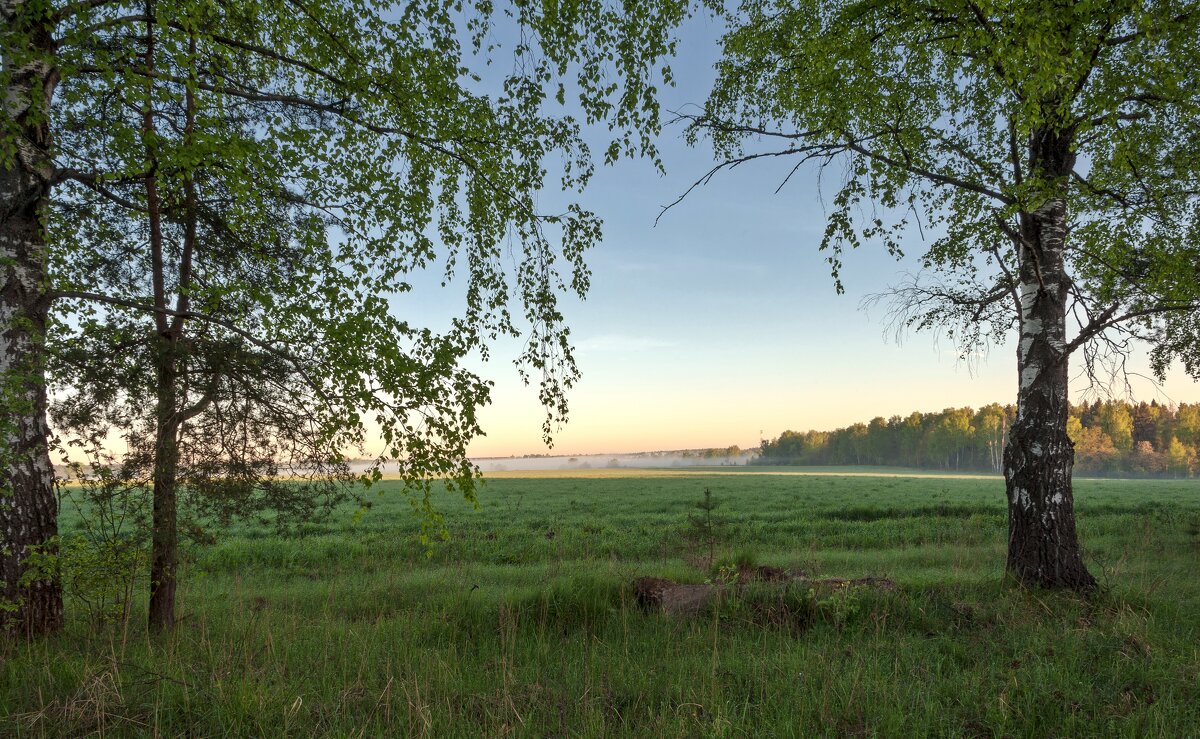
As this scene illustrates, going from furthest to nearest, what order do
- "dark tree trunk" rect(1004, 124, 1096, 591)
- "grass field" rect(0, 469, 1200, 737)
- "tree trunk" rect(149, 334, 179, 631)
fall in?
"dark tree trunk" rect(1004, 124, 1096, 591)
"tree trunk" rect(149, 334, 179, 631)
"grass field" rect(0, 469, 1200, 737)

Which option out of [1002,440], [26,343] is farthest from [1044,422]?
[1002,440]

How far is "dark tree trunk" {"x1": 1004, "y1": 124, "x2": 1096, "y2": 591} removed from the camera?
771cm

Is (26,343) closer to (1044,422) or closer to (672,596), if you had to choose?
(672,596)

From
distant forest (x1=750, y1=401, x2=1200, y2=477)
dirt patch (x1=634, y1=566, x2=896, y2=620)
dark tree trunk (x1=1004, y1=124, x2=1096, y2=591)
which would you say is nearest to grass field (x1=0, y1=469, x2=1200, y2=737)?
dirt patch (x1=634, y1=566, x2=896, y2=620)

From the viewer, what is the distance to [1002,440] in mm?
100750

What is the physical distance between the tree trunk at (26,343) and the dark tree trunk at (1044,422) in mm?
11516

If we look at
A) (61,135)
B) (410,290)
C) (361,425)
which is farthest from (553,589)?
(61,135)

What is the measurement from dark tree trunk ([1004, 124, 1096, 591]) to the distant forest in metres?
87.1

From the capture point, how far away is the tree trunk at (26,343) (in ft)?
18.4

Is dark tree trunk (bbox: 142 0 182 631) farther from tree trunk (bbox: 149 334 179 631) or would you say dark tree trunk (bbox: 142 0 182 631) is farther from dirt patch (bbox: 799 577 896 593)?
dirt patch (bbox: 799 577 896 593)

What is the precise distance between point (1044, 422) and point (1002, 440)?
11435cm

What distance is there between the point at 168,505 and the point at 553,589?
4.63 meters

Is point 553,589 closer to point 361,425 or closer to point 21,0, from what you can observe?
point 361,425

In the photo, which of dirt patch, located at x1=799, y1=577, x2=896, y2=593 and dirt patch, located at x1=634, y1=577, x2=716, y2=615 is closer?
dirt patch, located at x1=634, y1=577, x2=716, y2=615
